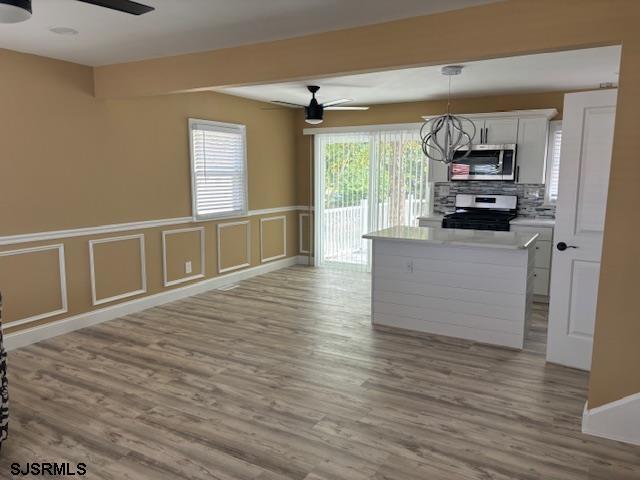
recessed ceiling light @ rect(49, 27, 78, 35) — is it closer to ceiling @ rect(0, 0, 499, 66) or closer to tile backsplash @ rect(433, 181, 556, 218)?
ceiling @ rect(0, 0, 499, 66)

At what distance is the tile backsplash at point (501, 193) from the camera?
6.01 metres

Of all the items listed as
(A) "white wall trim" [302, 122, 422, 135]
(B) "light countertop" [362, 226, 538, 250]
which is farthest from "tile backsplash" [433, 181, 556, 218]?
(B) "light countertop" [362, 226, 538, 250]

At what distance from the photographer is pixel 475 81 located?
199 inches

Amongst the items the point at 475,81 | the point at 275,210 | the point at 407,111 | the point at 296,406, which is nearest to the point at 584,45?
the point at 475,81

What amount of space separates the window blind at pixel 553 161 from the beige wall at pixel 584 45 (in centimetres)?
346

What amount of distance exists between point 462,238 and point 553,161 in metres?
2.46

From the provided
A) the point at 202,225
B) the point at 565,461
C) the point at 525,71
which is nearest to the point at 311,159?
the point at 202,225

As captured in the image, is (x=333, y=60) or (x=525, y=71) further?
(x=525, y=71)

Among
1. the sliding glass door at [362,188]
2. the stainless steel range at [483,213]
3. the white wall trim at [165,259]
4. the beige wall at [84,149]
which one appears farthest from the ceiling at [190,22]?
the sliding glass door at [362,188]

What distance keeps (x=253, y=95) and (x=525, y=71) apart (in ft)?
10.6

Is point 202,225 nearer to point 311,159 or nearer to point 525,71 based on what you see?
point 311,159

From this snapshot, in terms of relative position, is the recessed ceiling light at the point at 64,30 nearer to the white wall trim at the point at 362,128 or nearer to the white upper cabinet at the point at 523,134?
the white wall trim at the point at 362,128

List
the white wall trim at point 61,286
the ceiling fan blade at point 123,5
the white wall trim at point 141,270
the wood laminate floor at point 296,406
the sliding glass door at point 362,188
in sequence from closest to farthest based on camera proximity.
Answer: the ceiling fan blade at point 123,5, the wood laminate floor at point 296,406, the white wall trim at point 61,286, the white wall trim at point 141,270, the sliding glass door at point 362,188

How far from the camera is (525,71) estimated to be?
14.9 ft
